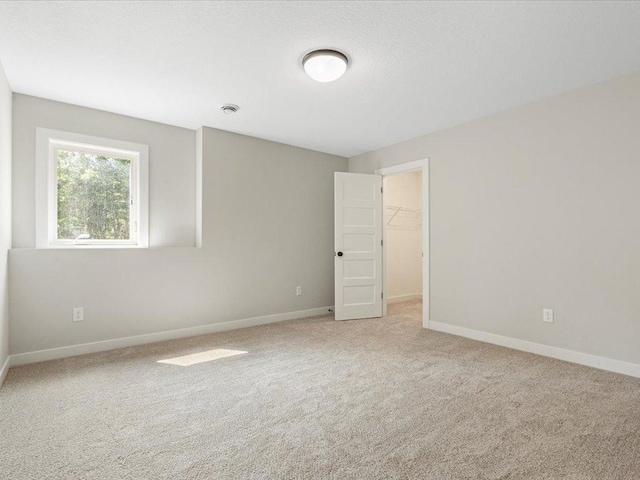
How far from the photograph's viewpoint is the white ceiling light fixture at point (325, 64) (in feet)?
8.07

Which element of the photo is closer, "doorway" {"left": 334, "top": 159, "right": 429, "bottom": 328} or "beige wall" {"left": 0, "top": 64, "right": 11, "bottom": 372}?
"beige wall" {"left": 0, "top": 64, "right": 11, "bottom": 372}

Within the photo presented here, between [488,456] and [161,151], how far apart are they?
13.4 feet

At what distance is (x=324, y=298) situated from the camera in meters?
5.20

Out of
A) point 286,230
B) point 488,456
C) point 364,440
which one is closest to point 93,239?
point 286,230

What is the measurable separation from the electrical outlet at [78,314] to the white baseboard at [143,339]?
0.25 meters

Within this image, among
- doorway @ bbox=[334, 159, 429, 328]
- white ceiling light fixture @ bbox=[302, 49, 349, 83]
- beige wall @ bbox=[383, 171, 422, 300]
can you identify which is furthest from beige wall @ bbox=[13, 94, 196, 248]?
beige wall @ bbox=[383, 171, 422, 300]

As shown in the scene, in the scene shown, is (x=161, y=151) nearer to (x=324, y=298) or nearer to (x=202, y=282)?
(x=202, y=282)

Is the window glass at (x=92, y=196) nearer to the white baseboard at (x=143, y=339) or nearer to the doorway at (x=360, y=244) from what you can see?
the white baseboard at (x=143, y=339)

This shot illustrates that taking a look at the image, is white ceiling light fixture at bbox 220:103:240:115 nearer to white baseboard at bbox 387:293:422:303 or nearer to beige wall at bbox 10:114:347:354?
beige wall at bbox 10:114:347:354

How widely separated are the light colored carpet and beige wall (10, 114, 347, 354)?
1.54 ft

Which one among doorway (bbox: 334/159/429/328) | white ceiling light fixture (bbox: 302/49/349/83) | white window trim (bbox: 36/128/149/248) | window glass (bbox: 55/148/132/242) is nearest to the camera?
white ceiling light fixture (bbox: 302/49/349/83)

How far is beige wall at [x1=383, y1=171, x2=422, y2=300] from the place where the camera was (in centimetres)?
604

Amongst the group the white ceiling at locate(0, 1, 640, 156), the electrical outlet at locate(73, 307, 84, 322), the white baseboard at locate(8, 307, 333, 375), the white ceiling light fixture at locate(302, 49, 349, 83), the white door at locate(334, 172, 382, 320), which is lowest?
the white baseboard at locate(8, 307, 333, 375)

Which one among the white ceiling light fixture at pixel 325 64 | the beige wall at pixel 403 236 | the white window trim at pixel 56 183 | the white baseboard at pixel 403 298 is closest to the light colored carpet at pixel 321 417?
the white window trim at pixel 56 183
